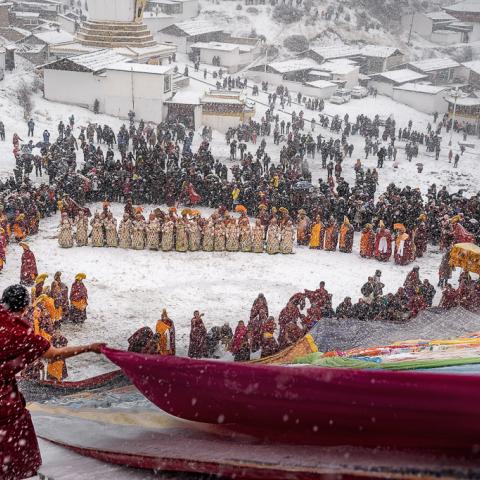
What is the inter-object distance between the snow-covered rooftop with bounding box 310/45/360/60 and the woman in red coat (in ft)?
144

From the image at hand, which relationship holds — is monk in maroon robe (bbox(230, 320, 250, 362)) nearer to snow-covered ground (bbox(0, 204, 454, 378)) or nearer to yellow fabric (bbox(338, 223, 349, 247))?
snow-covered ground (bbox(0, 204, 454, 378))

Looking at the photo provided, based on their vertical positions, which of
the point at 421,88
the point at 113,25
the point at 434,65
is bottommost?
the point at 421,88

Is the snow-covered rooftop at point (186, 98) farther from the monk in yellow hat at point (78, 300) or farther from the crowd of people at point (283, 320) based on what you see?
the monk in yellow hat at point (78, 300)

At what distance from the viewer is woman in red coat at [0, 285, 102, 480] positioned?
308 cm

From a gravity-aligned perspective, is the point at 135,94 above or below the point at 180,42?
below

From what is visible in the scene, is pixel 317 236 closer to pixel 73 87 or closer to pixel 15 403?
pixel 15 403

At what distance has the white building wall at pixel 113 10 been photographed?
110ft

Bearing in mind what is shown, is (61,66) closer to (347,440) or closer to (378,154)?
(378,154)

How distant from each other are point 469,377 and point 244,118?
93.3ft

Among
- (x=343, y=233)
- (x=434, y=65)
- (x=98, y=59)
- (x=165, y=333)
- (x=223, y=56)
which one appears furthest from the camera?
(x=434, y=65)

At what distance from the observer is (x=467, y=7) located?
57.6m

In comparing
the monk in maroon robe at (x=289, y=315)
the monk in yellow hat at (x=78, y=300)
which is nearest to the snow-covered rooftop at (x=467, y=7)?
the monk in maroon robe at (x=289, y=315)

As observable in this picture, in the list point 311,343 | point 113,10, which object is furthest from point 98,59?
point 311,343

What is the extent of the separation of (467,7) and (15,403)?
60983mm
